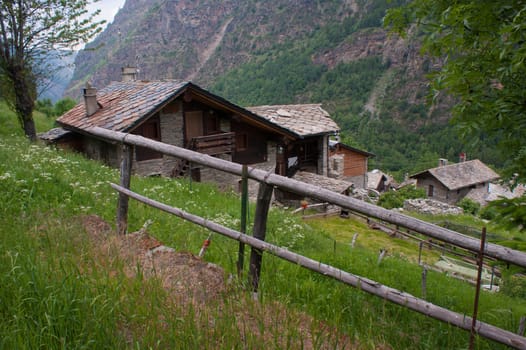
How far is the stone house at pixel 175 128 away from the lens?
16984mm

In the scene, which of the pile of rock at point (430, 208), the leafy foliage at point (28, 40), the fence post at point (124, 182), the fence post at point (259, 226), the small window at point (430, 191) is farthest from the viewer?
the small window at point (430, 191)

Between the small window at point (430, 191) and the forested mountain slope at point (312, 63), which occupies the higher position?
the forested mountain slope at point (312, 63)

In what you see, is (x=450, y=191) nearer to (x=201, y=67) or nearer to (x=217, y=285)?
(x=217, y=285)

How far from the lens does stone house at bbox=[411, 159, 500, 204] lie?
44438mm

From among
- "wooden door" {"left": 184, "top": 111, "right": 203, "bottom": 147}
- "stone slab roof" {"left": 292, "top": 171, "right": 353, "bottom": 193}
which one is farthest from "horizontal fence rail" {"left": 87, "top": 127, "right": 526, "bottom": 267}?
"stone slab roof" {"left": 292, "top": 171, "right": 353, "bottom": 193}

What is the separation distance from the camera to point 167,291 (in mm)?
2789

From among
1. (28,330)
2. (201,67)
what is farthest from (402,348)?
(201,67)

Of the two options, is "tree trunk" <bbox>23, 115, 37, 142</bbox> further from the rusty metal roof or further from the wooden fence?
the wooden fence

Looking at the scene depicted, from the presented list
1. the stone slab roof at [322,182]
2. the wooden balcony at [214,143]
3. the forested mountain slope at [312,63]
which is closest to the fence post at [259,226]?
the wooden balcony at [214,143]

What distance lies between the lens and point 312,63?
12488 cm

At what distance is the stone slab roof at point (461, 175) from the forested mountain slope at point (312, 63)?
20.9 metres

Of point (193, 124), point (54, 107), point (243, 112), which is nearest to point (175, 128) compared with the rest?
point (193, 124)

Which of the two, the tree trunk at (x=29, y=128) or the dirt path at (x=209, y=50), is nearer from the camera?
the tree trunk at (x=29, y=128)

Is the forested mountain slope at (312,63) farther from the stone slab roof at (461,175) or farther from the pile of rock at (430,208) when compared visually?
the pile of rock at (430,208)
